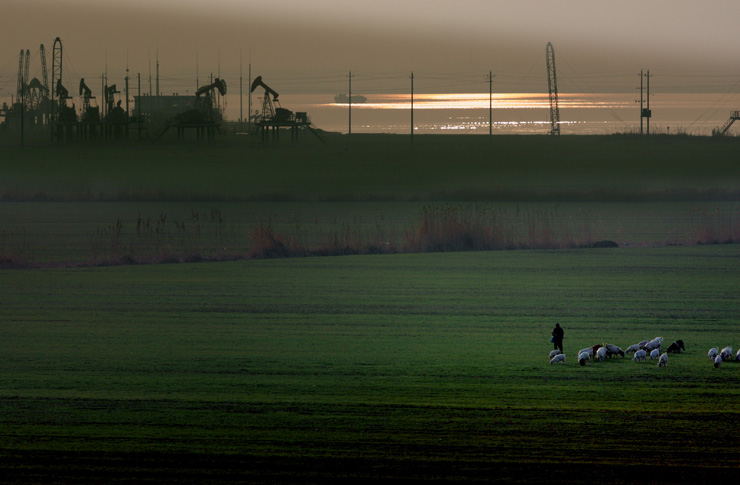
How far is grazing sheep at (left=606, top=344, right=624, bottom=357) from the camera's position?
34.1 feet

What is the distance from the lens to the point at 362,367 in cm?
1012

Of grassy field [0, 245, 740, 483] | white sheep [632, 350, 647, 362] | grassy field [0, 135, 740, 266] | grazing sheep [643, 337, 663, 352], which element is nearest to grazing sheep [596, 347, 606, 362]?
grassy field [0, 245, 740, 483]

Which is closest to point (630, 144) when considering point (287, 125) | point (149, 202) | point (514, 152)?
point (514, 152)

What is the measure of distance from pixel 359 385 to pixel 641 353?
2.95 m

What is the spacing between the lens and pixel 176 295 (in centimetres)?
1598

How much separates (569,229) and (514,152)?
A: 2297 inches

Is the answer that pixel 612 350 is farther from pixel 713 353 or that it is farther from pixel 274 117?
pixel 274 117

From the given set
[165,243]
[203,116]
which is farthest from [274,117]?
[165,243]

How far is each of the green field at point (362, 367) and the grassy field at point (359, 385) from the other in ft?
0.09

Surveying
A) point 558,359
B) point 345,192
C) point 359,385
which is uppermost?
point 345,192

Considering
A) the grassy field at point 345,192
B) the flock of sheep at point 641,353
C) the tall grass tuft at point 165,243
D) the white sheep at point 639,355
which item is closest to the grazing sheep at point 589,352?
the flock of sheep at point 641,353

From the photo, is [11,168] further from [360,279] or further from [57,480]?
[57,480]

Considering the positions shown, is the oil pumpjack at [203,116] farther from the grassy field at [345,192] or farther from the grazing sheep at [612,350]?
the grazing sheep at [612,350]

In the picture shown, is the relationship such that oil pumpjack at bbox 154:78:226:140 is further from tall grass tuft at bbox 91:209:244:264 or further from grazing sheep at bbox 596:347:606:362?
grazing sheep at bbox 596:347:606:362
